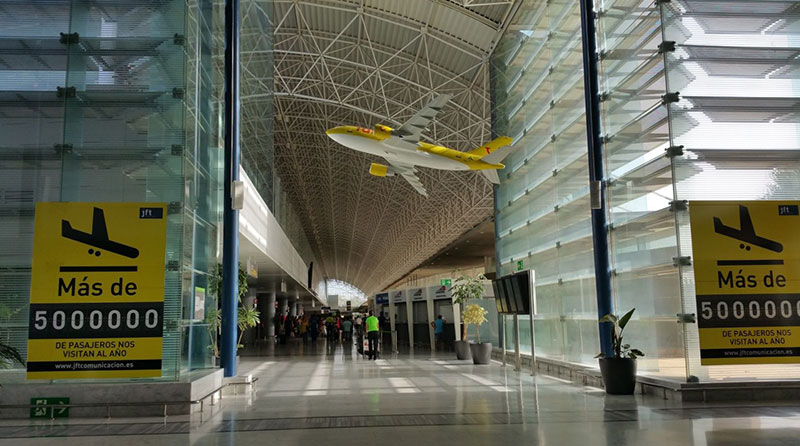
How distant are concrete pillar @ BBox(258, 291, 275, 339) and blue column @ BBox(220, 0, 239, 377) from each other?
3202 centimetres

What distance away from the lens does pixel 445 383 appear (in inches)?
515

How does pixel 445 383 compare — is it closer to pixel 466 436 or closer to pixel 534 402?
pixel 534 402

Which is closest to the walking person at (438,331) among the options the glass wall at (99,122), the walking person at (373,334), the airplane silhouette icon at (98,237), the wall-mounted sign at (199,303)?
the walking person at (373,334)

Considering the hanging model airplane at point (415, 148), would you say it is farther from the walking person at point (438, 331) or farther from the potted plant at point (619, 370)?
the potted plant at point (619, 370)

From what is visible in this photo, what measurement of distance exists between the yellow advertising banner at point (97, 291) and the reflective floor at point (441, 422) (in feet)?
2.68

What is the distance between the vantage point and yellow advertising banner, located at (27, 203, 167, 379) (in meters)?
8.44

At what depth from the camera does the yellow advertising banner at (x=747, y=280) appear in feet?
31.8

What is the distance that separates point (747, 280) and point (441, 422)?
5.64m

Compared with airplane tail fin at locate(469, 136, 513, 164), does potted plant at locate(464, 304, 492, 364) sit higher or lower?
lower

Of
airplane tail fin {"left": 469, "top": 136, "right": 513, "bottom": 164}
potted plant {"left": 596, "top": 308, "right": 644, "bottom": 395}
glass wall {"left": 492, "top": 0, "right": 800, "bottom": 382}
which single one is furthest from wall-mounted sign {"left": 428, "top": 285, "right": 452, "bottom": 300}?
potted plant {"left": 596, "top": 308, "right": 644, "bottom": 395}

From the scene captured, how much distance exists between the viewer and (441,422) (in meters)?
7.80

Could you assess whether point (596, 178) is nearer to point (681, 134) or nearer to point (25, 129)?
point (681, 134)

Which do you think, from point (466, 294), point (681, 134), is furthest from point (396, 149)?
point (681, 134)

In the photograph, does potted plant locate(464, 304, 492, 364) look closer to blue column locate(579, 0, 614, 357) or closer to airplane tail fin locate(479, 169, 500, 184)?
airplane tail fin locate(479, 169, 500, 184)
